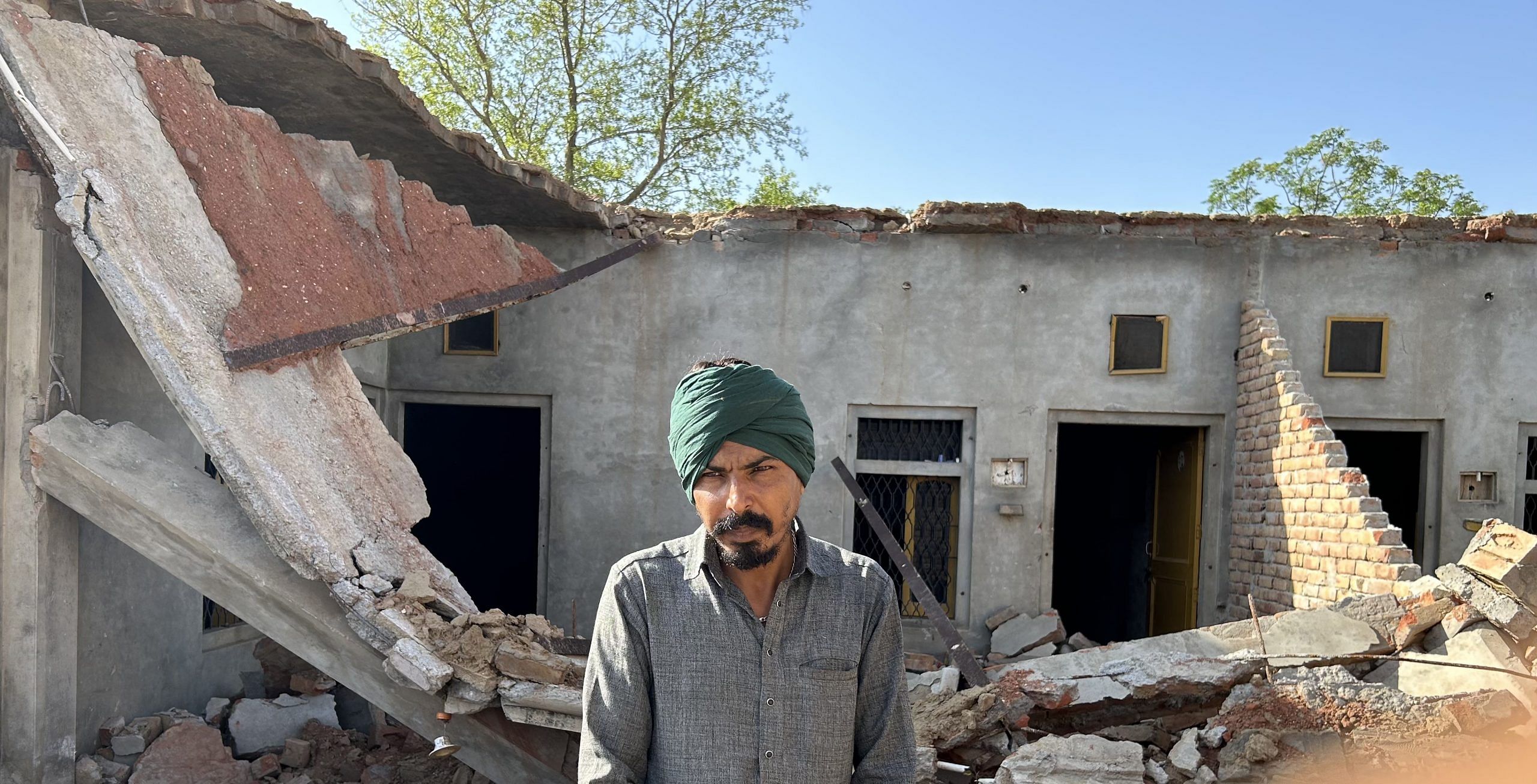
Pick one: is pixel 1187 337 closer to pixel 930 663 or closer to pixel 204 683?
pixel 930 663

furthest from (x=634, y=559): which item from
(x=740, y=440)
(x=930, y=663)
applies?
(x=930, y=663)

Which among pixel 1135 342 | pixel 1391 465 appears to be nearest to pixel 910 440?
pixel 1135 342

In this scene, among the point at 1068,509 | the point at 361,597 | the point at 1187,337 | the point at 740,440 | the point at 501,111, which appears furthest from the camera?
the point at 501,111

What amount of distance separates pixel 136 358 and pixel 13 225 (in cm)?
96

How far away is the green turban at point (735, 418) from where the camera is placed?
6.54 ft

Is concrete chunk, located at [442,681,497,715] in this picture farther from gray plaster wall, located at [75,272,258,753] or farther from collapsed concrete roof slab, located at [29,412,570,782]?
gray plaster wall, located at [75,272,258,753]

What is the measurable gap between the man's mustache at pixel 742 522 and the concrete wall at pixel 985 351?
6.07 meters

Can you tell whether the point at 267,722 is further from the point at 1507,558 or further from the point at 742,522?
the point at 1507,558

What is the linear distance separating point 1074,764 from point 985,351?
420 cm

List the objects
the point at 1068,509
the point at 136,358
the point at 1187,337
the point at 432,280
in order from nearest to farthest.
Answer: the point at 136,358 < the point at 432,280 < the point at 1187,337 < the point at 1068,509

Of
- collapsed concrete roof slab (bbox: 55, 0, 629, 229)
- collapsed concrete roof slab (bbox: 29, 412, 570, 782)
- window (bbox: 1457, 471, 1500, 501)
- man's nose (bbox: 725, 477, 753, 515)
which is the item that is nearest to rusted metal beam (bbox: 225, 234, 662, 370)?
collapsed concrete roof slab (bbox: 29, 412, 570, 782)

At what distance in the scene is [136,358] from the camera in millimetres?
5293

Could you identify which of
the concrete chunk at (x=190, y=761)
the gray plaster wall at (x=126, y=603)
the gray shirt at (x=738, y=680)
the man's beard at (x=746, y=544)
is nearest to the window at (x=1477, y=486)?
the gray shirt at (x=738, y=680)

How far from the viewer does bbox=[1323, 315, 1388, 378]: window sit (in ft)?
25.9
